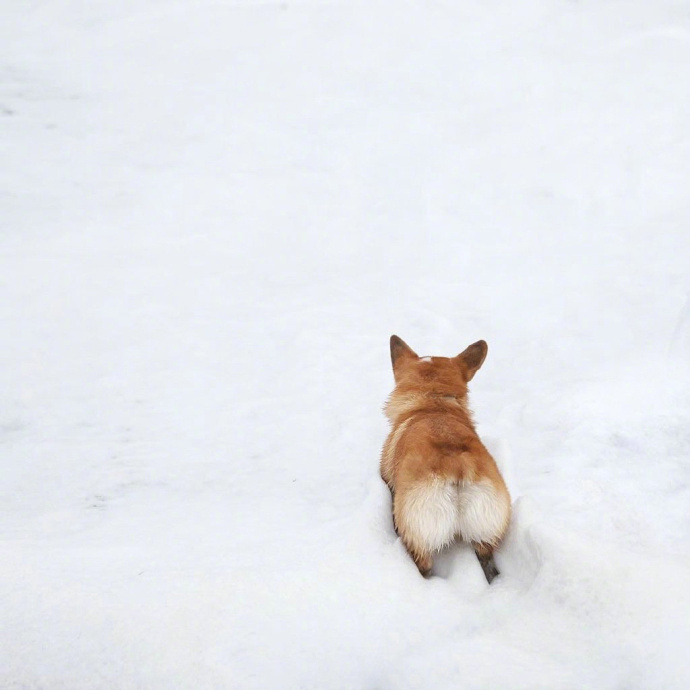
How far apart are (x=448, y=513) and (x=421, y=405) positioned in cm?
78

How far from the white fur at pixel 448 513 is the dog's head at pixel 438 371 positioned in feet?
2.75

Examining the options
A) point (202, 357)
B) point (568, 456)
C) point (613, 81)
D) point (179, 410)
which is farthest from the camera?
point (613, 81)

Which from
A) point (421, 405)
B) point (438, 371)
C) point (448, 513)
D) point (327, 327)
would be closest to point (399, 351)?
point (438, 371)

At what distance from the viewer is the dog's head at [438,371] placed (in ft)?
10.6

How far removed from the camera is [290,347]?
441cm

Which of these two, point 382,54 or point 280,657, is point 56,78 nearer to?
point 382,54

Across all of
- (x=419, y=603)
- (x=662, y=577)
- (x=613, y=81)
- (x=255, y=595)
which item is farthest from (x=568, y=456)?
(x=613, y=81)

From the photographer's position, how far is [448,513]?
240 cm

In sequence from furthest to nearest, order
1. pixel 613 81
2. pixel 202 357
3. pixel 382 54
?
pixel 382 54 → pixel 613 81 → pixel 202 357

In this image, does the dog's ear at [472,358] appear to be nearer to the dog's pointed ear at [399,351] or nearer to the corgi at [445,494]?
the dog's pointed ear at [399,351]

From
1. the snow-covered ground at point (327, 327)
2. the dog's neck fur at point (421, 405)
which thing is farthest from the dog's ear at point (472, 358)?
the snow-covered ground at point (327, 327)

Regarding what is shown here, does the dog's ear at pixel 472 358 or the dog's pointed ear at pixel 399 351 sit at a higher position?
the dog's ear at pixel 472 358

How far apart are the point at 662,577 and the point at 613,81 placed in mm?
6449

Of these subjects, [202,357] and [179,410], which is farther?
[202,357]
